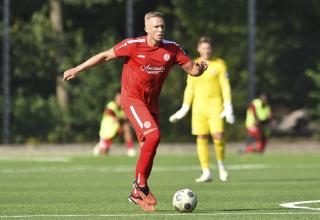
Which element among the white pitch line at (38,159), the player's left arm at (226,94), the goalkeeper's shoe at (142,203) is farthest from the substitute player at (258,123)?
the goalkeeper's shoe at (142,203)

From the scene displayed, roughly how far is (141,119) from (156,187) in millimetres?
4715

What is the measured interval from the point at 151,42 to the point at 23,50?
22672mm

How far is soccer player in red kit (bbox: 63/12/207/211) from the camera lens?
12.8 meters

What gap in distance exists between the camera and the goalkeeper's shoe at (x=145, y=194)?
12.6m

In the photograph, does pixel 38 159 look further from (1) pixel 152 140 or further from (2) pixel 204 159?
(1) pixel 152 140

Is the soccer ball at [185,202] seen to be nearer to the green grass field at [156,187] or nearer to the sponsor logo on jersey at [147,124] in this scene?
the green grass field at [156,187]

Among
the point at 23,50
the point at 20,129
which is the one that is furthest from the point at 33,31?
the point at 20,129

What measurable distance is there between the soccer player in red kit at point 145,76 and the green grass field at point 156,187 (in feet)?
1.55

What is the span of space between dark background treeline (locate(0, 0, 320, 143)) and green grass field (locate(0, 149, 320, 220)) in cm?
587

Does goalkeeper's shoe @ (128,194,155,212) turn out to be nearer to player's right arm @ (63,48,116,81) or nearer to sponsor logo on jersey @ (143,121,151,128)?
sponsor logo on jersey @ (143,121,151,128)

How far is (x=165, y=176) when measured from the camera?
69.2 feet

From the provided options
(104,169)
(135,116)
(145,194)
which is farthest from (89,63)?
(104,169)

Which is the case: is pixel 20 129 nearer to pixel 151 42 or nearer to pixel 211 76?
pixel 211 76

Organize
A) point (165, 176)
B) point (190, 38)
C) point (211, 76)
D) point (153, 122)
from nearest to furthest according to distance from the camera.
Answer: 1. point (153, 122)
2. point (211, 76)
3. point (165, 176)
4. point (190, 38)
